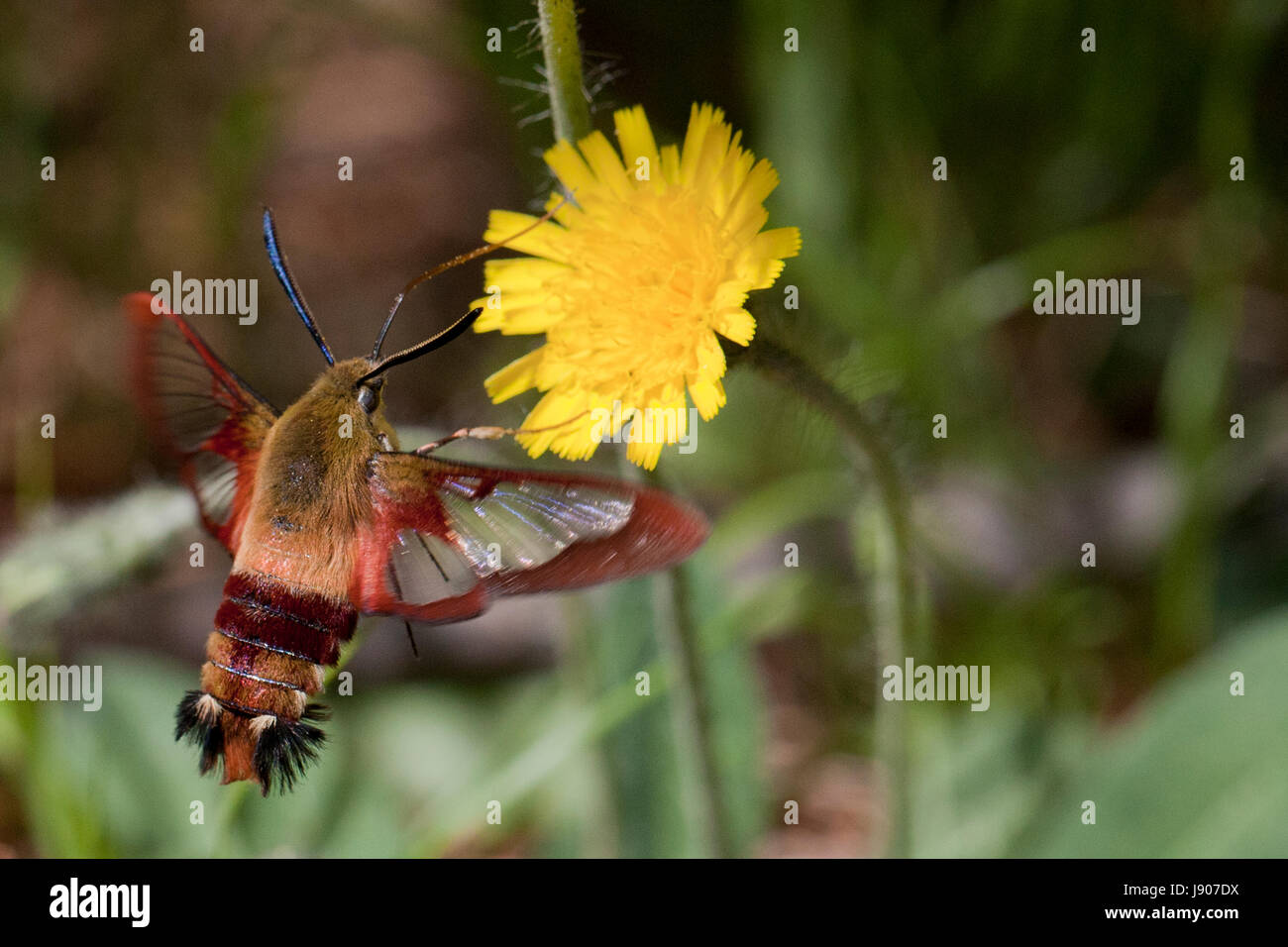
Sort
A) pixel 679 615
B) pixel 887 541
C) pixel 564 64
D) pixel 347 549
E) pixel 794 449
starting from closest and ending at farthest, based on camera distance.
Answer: pixel 564 64
pixel 347 549
pixel 679 615
pixel 887 541
pixel 794 449

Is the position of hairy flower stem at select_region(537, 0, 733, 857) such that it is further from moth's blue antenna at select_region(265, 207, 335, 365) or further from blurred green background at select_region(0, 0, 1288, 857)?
moth's blue antenna at select_region(265, 207, 335, 365)

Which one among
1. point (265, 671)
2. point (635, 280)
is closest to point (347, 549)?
point (265, 671)

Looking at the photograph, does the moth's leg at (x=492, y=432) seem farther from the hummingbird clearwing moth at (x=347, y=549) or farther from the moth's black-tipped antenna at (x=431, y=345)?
the moth's black-tipped antenna at (x=431, y=345)

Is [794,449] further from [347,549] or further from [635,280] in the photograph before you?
[347,549]

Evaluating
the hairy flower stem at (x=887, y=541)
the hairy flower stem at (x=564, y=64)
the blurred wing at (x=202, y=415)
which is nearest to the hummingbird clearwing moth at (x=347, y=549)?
the blurred wing at (x=202, y=415)

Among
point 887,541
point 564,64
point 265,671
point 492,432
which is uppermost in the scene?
point 564,64
